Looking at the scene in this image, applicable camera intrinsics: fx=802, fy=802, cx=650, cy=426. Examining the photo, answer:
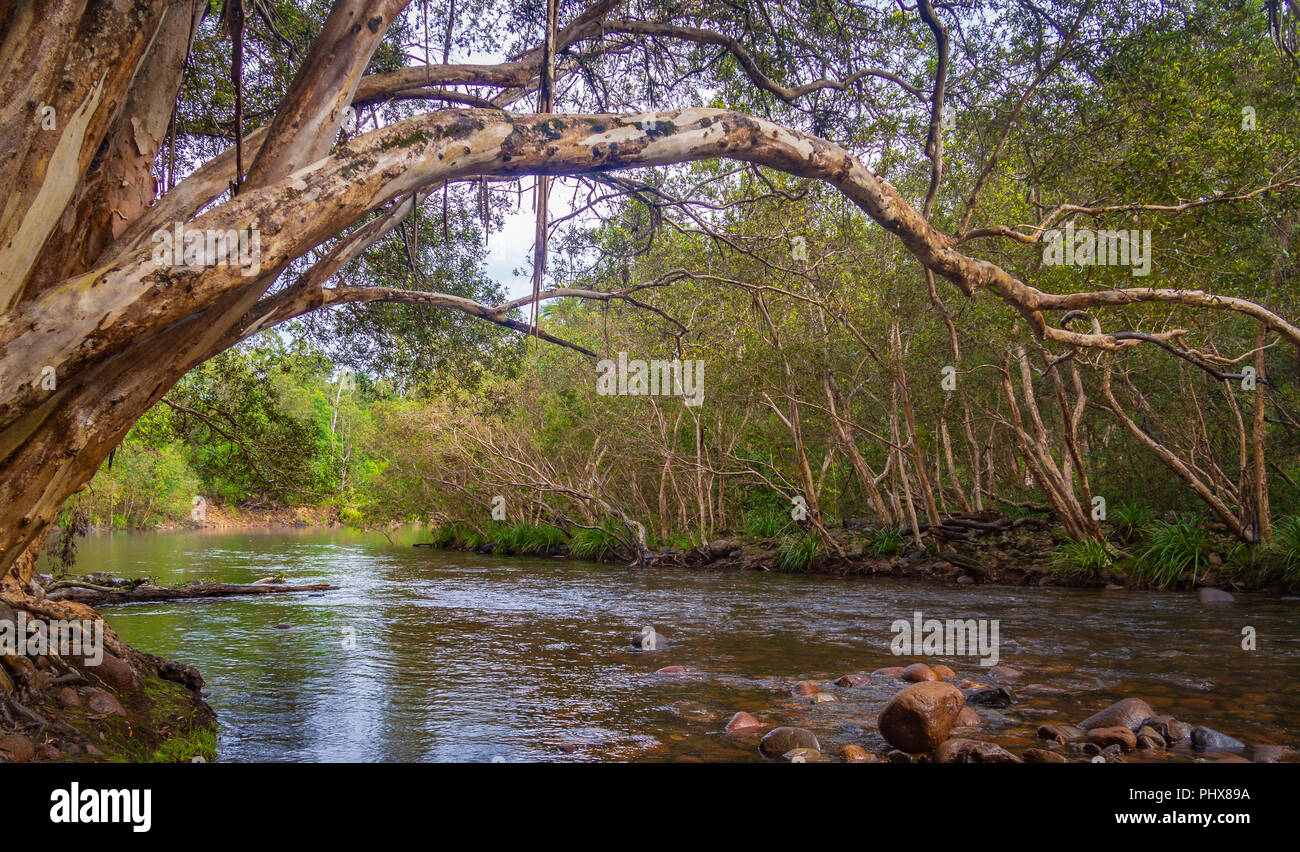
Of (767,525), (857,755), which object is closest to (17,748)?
(857,755)

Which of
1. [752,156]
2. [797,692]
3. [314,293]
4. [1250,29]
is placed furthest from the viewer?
[1250,29]

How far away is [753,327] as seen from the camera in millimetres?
17828

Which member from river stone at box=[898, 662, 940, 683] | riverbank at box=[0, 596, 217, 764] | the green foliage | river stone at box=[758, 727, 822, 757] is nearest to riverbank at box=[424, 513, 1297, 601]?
the green foliage

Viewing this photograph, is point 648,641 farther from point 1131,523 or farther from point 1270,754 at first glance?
point 1131,523

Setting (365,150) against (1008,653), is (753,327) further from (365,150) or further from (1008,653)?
(365,150)

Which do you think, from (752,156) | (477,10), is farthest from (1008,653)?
(477,10)

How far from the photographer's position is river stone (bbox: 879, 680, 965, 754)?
4.95m

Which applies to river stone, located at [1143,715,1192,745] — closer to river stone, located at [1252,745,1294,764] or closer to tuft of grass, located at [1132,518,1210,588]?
river stone, located at [1252,745,1294,764]

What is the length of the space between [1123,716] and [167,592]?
13341mm

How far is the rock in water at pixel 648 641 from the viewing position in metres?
8.96

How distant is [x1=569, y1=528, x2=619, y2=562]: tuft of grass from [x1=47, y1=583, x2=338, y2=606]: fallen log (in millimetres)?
9430

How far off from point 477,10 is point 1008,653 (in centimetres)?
908

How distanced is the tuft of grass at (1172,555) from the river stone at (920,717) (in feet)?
35.9

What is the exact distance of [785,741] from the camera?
5.03 metres
